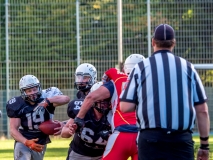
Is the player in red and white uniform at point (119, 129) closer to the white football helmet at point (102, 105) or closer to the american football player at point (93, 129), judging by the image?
the white football helmet at point (102, 105)

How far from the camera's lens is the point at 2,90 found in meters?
20.5

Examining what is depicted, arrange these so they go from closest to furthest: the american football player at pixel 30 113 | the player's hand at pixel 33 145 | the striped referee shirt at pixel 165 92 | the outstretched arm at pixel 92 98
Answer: the striped referee shirt at pixel 165 92, the outstretched arm at pixel 92 98, the player's hand at pixel 33 145, the american football player at pixel 30 113

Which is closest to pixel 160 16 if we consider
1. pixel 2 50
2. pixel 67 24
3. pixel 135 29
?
pixel 135 29

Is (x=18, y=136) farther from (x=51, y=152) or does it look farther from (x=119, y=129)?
(x=51, y=152)

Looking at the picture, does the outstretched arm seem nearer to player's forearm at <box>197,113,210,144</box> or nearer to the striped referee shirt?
the striped referee shirt

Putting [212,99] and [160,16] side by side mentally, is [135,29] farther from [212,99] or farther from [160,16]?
[212,99]

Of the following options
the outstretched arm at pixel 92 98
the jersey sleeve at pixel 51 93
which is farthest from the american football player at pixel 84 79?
the outstretched arm at pixel 92 98

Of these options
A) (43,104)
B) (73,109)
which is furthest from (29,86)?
(73,109)

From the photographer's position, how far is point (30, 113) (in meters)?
8.59

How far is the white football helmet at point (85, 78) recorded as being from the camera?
319 inches

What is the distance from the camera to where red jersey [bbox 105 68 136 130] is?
691 cm

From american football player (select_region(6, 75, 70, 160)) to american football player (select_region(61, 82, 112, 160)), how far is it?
0.93 meters

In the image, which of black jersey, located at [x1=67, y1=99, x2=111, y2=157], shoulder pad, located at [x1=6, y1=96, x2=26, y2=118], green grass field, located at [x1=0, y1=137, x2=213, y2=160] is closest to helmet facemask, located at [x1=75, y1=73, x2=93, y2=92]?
black jersey, located at [x1=67, y1=99, x2=111, y2=157]

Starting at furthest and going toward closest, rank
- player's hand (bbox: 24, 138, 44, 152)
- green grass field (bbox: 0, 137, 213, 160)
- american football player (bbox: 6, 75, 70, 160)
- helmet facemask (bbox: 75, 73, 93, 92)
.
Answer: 1. green grass field (bbox: 0, 137, 213, 160)
2. american football player (bbox: 6, 75, 70, 160)
3. player's hand (bbox: 24, 138, 44, 152)
4. helmet facemask (bbox: 75, 73, 93, 92)
